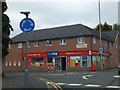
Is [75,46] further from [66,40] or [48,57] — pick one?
[48,57]

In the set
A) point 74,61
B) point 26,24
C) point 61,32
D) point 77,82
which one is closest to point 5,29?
point 77,82

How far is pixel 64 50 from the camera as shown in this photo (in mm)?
53312

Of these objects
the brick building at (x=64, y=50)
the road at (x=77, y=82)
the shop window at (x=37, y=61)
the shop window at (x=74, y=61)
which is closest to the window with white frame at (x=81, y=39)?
the brick building at (x=64, y=50)

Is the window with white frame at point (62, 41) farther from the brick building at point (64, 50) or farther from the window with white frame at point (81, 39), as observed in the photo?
the window with white frame at point (81, 39)

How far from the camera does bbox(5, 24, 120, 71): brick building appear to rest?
50.8m

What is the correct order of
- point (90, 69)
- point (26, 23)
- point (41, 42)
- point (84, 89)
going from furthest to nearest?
point (41, 42)
point (90, 69)
point (84, 89)
point (26, 23)

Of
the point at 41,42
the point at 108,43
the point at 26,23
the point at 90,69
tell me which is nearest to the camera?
the point at 26,23

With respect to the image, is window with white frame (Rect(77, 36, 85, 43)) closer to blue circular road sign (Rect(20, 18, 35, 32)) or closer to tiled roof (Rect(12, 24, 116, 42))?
tiled roof (Rect(12, 24, 116, 42))

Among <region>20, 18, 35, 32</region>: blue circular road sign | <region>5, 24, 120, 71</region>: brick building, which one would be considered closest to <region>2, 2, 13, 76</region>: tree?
<region>20, 18, 35, 32</region>: blue circular road sign

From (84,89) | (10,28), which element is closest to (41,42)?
(10,28)

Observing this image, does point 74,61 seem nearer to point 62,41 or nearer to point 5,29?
point 62,41

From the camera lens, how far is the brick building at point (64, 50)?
1998 inches

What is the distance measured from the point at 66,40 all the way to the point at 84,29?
11.8ft

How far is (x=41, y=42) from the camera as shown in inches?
2259
